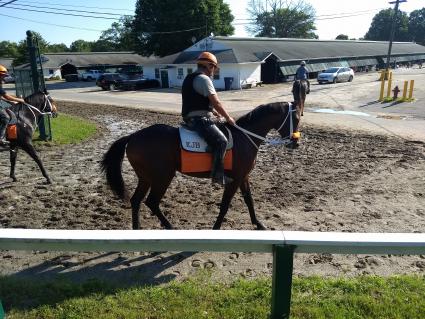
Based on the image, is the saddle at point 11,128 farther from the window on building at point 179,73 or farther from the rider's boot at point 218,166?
the window on building at point 179,73

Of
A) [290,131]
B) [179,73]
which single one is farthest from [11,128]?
[179,73]

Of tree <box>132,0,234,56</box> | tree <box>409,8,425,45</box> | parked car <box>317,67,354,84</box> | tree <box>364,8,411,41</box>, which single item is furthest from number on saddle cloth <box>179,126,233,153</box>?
tree <box>409,8,425,45</box>

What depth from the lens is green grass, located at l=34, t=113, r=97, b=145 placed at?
40.3 feet

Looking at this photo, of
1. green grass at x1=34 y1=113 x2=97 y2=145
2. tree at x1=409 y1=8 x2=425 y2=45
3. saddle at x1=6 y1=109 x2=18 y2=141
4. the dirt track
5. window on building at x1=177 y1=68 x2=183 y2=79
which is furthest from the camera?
tree at x1=409 y1=8 x2=425 y2=45

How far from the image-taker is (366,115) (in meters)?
17.6

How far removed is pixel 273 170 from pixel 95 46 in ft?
360

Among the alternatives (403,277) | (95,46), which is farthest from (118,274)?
(95,46)

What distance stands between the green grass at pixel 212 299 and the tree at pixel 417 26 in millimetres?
135435

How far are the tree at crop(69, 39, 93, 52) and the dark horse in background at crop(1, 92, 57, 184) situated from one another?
10955cm

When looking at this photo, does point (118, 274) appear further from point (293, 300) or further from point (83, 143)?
point (83, 143)

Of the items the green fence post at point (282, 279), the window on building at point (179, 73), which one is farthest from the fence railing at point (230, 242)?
the window on building at point (179, 73)

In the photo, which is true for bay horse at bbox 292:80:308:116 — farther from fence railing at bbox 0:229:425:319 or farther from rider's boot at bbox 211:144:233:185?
fence railing at bbox 0:229:425:319

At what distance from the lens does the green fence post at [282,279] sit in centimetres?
264

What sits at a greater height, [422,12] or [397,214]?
[422,12]
